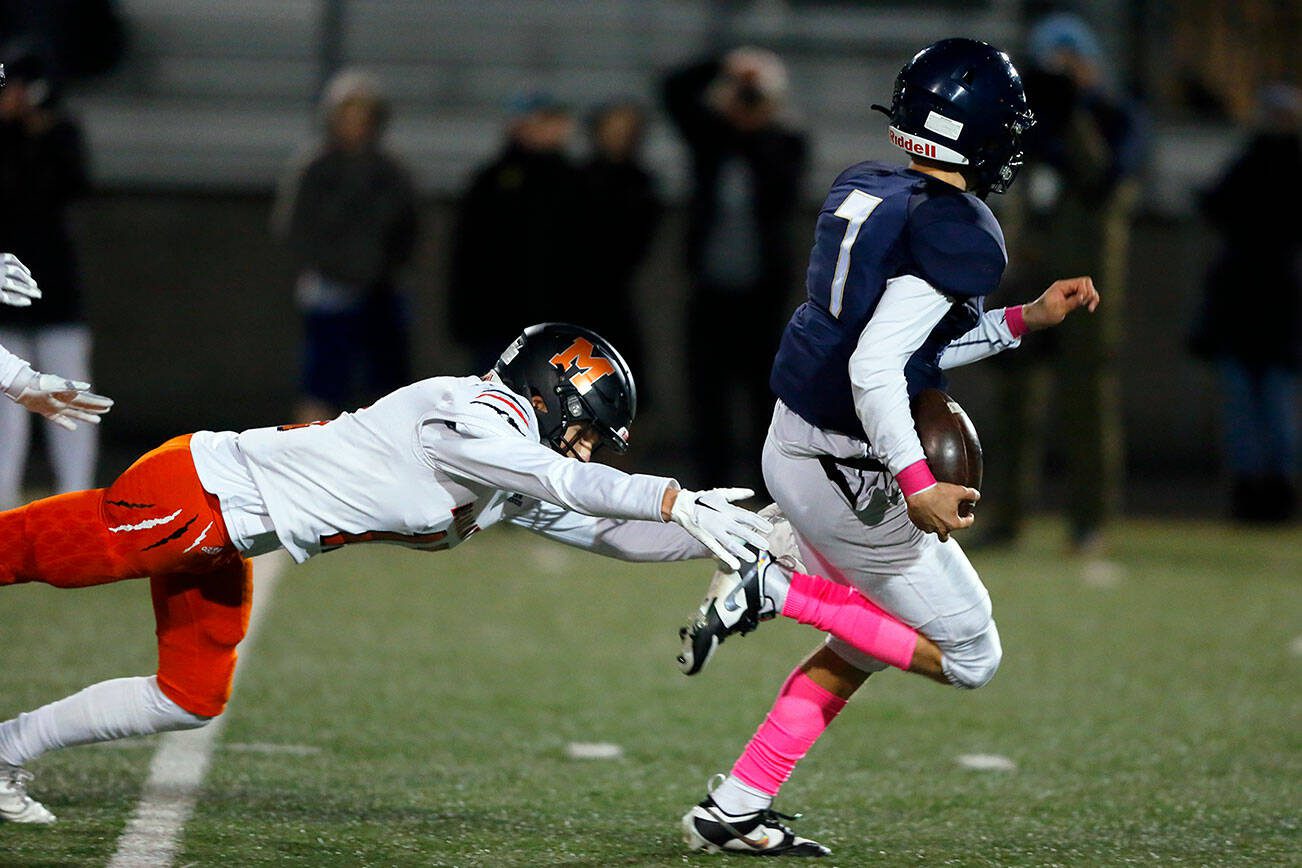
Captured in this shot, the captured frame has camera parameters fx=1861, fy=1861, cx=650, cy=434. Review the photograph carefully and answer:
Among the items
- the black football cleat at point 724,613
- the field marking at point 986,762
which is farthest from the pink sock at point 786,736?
the field marking at point 986,762

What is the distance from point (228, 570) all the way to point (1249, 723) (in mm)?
3196

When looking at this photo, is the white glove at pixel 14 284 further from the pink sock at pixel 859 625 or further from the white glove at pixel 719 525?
the pink sock at pixel 859 625

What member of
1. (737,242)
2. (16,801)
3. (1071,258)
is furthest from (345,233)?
(16,801)

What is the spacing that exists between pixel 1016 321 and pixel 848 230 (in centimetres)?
56

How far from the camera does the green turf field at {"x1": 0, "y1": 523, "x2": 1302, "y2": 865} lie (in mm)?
4289

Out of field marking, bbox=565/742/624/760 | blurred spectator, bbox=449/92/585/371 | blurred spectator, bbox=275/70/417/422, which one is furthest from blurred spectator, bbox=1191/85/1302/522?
field marking, bbox=565/742/624/760

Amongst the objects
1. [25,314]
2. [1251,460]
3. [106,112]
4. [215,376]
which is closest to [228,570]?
[25,314]

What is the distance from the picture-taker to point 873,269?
3938 millimetres

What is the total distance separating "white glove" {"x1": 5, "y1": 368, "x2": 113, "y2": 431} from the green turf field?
3.09 feet

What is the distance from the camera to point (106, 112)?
13.9 metres

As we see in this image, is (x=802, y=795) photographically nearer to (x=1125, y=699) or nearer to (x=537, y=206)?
(x=1125, y=699)

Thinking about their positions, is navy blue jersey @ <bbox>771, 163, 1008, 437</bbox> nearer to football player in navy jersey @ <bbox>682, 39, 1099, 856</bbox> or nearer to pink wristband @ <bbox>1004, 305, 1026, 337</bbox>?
football player in navy jersey @ <bbox>682, 39, 1099, 856</bbox>

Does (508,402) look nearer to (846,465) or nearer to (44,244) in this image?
(846,465)

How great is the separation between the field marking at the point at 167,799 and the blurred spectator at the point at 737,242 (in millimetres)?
4793
